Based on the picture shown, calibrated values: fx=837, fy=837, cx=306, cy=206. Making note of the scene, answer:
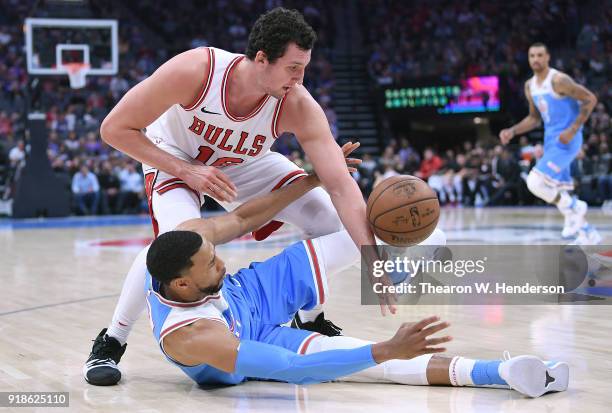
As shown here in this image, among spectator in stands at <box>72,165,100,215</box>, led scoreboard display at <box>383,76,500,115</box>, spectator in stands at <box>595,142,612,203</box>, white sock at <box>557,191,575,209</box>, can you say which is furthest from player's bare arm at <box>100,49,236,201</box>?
led scoreboard display at <box>383,76,500,115</box>

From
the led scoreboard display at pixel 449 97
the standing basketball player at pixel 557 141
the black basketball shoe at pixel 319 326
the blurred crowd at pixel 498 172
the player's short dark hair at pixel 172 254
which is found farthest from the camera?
the led scoreboard display at pixel 449 97

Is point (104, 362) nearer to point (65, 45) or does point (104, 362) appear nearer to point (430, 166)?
point (65, 45)

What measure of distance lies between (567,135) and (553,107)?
1.25 feet

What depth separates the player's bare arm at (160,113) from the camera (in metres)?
3.68

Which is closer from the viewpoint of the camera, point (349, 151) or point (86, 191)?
point (349, 151)

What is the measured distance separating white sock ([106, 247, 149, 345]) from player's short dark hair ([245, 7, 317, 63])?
1029mm

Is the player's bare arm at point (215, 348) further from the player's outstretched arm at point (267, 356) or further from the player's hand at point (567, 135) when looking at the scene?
the player's hand at point (567, 135)

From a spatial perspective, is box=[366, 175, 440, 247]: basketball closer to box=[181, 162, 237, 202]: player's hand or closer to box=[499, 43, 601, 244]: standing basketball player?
box=[181, 162, 237, 202]: player's hand

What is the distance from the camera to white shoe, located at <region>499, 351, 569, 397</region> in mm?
3035

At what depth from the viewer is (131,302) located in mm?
3674

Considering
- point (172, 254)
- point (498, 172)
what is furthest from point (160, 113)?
point (498, 172)

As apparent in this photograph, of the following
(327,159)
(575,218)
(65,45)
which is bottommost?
(575,218)

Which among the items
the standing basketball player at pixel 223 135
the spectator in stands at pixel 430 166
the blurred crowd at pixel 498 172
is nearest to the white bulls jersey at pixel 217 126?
the standing basketball player at pixel 223 135

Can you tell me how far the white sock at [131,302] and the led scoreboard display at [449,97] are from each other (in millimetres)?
17204
